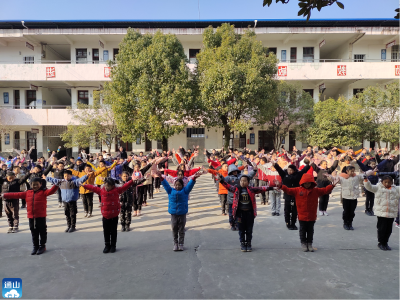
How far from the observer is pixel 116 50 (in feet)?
81.7

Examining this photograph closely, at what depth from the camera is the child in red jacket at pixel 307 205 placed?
5402mm

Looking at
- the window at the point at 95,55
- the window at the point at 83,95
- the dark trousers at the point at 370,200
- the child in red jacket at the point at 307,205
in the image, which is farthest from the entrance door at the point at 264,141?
the child in red jacket at the point at 307,205

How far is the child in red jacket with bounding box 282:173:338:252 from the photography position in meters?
5.40

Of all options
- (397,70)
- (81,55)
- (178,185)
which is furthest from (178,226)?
(397,70)

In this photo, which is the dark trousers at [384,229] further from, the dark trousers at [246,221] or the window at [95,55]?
the window at [95,55]

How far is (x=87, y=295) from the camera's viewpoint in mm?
3969

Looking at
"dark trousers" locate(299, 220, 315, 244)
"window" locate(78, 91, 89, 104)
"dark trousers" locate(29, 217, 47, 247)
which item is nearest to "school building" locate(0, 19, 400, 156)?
"window" locate(78, 91, 89, 104)

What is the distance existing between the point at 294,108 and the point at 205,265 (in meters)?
17.7

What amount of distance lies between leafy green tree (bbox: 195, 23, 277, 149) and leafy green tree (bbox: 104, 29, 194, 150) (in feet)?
4.15

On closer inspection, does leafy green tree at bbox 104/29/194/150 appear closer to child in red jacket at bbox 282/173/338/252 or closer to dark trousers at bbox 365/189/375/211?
dark trousers at bbox 365/189/375/211

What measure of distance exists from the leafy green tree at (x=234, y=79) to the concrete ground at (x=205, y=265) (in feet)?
33.4

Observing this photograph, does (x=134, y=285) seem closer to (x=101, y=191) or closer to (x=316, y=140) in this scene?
(x=101, y=191)

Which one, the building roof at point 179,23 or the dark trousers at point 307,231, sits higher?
the building roof at point 179,23

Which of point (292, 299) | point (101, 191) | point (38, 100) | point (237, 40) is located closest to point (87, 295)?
point (101, 191)
